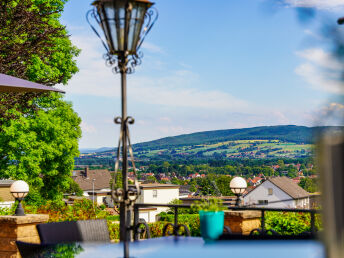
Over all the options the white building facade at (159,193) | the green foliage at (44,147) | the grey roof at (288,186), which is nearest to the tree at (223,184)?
the grey roof at (288,186)

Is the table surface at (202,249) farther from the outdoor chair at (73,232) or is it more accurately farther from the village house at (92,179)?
the village house at (92,179)

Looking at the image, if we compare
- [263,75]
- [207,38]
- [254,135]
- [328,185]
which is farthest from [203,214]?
[207,38]

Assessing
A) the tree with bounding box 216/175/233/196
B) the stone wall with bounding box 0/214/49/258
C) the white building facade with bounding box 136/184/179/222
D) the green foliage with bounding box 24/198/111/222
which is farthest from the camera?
the tree with bounding box 216/175/233/196

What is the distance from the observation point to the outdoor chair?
11.2 ft

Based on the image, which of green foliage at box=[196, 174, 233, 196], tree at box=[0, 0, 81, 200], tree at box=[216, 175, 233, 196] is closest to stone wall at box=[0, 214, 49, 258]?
tree at box=[0, 0, 81, 200]

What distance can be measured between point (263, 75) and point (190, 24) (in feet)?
75.6

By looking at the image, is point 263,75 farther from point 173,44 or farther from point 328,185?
point 328,185

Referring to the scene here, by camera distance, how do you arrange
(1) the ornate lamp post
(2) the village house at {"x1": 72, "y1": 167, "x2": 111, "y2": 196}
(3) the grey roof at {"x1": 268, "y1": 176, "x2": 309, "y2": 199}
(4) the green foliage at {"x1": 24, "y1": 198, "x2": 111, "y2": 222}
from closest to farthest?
(1) the ornate lamp post
(4) the green foliage at {"x1": 24, "y1": 198, "x2": 111, "y2": 222}
(3) the grey roof at {"x1": 268, "y1": 176, "x2": 309, "y2": 199}
(2) the village house at {"x1": 72, "y1": 167, "x2": 111, "y2": 196}

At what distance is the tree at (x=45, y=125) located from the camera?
14961 millimetres

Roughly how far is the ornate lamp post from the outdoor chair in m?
0.48

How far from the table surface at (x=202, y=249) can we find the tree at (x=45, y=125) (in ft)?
35.5

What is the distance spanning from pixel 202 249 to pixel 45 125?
1823cm

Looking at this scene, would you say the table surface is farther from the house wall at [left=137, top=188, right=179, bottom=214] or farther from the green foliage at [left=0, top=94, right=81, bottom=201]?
the house wall at [left=137, top=188, right=179, bottom=214]

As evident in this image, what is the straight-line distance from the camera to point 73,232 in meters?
3.59
